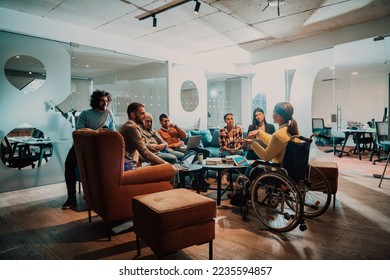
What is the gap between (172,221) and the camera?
182 cm

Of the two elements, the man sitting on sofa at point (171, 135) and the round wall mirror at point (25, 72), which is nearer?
the round wall mirror at point (25, 72)

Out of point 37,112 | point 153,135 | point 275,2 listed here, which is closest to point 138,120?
point 153,135

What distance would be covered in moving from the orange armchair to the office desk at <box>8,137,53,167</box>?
7.43 feet

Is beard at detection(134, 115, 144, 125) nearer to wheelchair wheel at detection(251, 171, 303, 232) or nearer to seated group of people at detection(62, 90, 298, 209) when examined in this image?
seated group of people at detection(62, 90, 298, 209)

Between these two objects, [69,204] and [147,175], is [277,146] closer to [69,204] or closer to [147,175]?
[147,175]

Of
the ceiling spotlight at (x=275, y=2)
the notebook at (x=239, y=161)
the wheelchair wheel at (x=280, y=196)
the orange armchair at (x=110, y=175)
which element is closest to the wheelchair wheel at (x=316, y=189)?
the wheelchair wheel at (x=280, y=196)

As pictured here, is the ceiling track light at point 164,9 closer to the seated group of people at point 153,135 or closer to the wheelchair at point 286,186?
the seated group of people at point 153,135

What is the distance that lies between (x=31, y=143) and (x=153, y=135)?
2056mm

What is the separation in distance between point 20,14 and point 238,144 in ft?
13.3

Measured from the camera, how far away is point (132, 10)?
14.1ft

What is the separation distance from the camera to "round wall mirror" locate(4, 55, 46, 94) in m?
4.14

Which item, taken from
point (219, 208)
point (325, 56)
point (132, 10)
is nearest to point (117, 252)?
point (219, 208)

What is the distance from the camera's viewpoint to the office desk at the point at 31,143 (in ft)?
13.8

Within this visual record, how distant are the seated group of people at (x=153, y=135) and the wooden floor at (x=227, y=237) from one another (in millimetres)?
601
